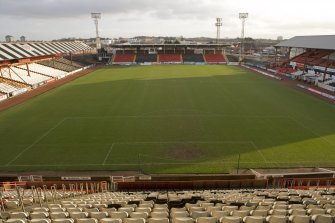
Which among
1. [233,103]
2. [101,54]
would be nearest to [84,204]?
[233,103]

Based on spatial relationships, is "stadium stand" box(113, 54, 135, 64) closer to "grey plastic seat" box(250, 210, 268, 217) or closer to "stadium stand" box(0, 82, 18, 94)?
"stadium stand" box(0, 82, 18, 94)

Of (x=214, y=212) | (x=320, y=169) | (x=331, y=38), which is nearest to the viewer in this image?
(x=214, y=212)

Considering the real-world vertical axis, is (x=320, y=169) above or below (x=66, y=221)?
below

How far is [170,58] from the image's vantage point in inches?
4235

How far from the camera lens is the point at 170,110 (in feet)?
124

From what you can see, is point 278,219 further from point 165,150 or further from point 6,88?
point 6,88

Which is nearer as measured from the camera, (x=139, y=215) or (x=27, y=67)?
(x=139, y=215)

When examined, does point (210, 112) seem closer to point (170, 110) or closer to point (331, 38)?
point (170, 110)

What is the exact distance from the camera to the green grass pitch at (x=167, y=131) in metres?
23.2

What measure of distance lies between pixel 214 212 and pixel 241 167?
43.8ft

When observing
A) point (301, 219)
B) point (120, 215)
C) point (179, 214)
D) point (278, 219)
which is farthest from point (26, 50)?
point (301, 219)

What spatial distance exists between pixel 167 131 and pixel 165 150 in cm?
472

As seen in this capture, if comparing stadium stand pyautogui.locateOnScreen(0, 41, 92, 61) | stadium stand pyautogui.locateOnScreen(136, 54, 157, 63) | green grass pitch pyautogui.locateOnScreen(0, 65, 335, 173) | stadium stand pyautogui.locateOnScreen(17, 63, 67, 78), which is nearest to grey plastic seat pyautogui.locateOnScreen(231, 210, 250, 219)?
green grass pitch pyautogui.locateOnScreen(0, 65, 335, 173)

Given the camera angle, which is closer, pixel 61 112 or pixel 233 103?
pixel 61 112
